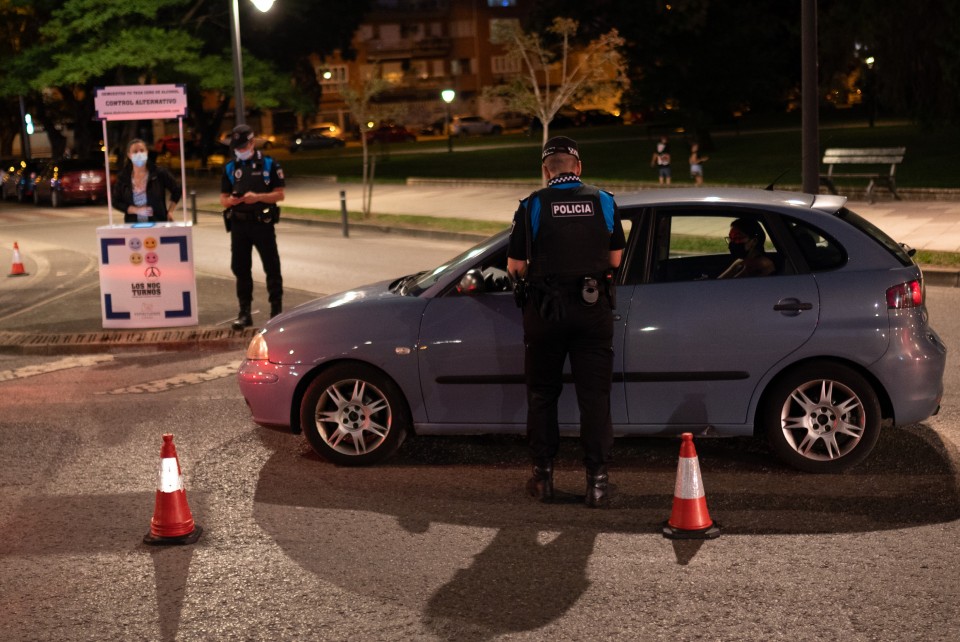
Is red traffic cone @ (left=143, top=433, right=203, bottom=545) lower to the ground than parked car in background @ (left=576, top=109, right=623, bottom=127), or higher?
lower

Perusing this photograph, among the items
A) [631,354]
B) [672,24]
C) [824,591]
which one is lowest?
[824,591]

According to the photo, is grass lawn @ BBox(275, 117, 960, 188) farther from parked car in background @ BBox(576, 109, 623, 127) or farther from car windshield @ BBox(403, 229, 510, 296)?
car windshield @ BBox(403, 229, 510, 296)

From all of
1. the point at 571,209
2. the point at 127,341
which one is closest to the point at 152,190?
the point at 127,341

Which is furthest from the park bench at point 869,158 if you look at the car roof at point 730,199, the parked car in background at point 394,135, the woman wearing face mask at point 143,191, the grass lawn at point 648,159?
the parked car in background at point 394,135

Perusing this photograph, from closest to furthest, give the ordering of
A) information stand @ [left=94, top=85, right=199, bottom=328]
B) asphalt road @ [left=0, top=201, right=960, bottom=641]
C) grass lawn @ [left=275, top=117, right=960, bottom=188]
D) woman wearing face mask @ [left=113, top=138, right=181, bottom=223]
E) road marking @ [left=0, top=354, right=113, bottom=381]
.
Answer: asphalt road @ [left=0, top=201, right=960, bottom=641] → road marking @ [left=0, top=354, right=113, bottom=381] → information stand @ [left=94, top=85, right=199, bottom=328] → woman wearing face mask @ [left=113, top=138, right=181, bottom=223] → grass lawn @ [left=275, top=117, right=960, bottom=188]

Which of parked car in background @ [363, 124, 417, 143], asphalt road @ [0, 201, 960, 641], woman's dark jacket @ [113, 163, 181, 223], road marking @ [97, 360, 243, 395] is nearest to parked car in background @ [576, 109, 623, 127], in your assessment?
parked car in background @ [363, 124, 417, 143]

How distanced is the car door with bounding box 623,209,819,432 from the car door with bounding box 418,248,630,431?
131 millimetres

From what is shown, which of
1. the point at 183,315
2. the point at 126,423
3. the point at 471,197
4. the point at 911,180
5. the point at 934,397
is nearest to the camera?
the point at 934,397

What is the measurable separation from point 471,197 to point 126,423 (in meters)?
21.7

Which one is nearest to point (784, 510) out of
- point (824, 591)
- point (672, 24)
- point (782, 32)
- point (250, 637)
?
point (824, 591)

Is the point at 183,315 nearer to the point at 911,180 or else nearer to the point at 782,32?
the point at 911,180

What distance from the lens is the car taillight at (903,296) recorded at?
691 cm

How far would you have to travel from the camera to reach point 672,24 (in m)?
40.7

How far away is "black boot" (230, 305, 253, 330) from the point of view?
40.8 feet
